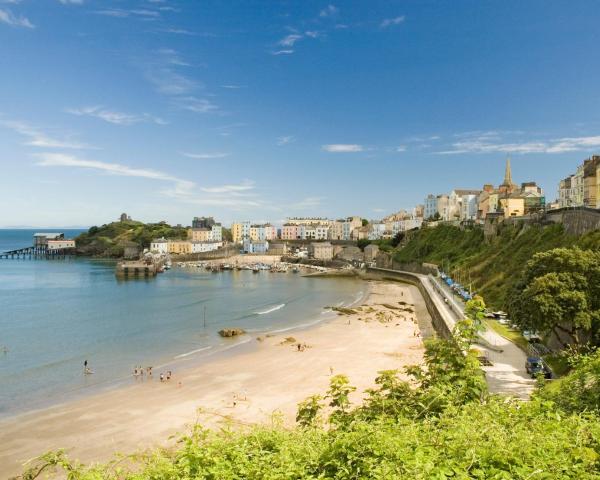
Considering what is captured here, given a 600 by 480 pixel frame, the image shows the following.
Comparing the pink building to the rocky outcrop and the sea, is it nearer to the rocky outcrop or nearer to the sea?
the sea

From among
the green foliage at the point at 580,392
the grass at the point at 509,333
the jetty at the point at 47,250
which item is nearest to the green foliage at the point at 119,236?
the jetty at the point at 47,250

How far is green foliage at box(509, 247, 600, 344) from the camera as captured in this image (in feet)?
69.5

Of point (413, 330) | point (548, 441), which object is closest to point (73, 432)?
point (548, 441)

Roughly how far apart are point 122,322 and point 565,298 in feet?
128

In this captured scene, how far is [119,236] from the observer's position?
169750 mm

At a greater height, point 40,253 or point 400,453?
point 400,453

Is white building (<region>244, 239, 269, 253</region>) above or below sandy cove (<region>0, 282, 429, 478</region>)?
above

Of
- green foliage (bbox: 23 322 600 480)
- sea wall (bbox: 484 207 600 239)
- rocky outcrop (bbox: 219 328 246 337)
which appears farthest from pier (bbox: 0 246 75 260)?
green foliage (bbox: 23 322 600 480)

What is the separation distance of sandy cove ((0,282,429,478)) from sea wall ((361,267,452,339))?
2.42 m

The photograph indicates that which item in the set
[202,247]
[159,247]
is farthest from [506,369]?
[202,247]

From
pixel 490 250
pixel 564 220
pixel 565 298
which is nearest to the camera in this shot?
pixel 565 298

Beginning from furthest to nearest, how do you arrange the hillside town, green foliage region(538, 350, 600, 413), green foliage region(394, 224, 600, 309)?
the hillside town, green foliage region(394, 224, 600, 309), green foliage region(538, 350, 600, 413)

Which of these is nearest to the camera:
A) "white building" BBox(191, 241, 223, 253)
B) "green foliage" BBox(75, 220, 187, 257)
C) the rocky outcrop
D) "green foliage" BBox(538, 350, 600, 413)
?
"green foliage" BBox(538, 350, 600, 413)

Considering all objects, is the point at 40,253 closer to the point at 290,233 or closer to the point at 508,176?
the point at 290,233
